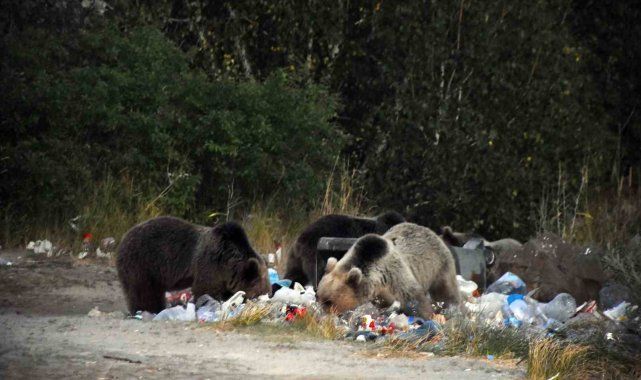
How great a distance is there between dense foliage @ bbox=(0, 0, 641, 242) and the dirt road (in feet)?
17.1

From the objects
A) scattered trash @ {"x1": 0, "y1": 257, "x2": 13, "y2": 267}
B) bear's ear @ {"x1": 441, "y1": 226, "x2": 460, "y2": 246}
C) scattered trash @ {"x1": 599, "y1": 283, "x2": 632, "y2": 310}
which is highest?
bear's ear @ {"x1": 441, "y1": 226, "x2": 460, "y2": 246}

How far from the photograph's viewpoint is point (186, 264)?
12.9 metres

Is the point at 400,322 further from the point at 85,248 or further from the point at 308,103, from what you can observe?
the point at 308,103

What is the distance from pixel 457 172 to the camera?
20.6 meters

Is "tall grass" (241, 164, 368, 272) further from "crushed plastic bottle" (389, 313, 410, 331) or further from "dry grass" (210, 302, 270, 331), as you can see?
"crushed plastic bottle" (389, 313, 410, 331)

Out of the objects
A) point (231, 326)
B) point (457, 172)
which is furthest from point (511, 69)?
point (231, 326)

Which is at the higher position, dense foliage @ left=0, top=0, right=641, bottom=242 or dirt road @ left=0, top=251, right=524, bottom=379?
dense foliage @ left=0, top=0, right=641, bottom=242

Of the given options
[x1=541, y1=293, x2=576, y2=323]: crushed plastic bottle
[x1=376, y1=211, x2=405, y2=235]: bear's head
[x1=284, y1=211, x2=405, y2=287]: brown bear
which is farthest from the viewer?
[x1=376, y1=211, x2=405, y2=235]: bear's head

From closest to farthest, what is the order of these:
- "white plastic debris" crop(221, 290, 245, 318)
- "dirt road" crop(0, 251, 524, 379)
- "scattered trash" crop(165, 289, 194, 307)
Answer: "dirt road" crop(0, 251, 524, 379) < "white plastic debris" crop(221, 290, 245, 318) < "scattered trash" crop(165, 289, 194, 307)

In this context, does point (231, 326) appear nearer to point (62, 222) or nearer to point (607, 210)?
point (62, 222)

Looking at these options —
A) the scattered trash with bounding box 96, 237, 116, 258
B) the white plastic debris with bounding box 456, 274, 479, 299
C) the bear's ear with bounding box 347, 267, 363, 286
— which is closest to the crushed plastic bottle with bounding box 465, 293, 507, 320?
the white plastic debris with bounding box 456, 274, 479, 299

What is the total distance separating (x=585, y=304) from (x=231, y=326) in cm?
398

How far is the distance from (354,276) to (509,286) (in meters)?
3.61

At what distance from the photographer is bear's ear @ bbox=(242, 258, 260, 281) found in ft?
41.4
